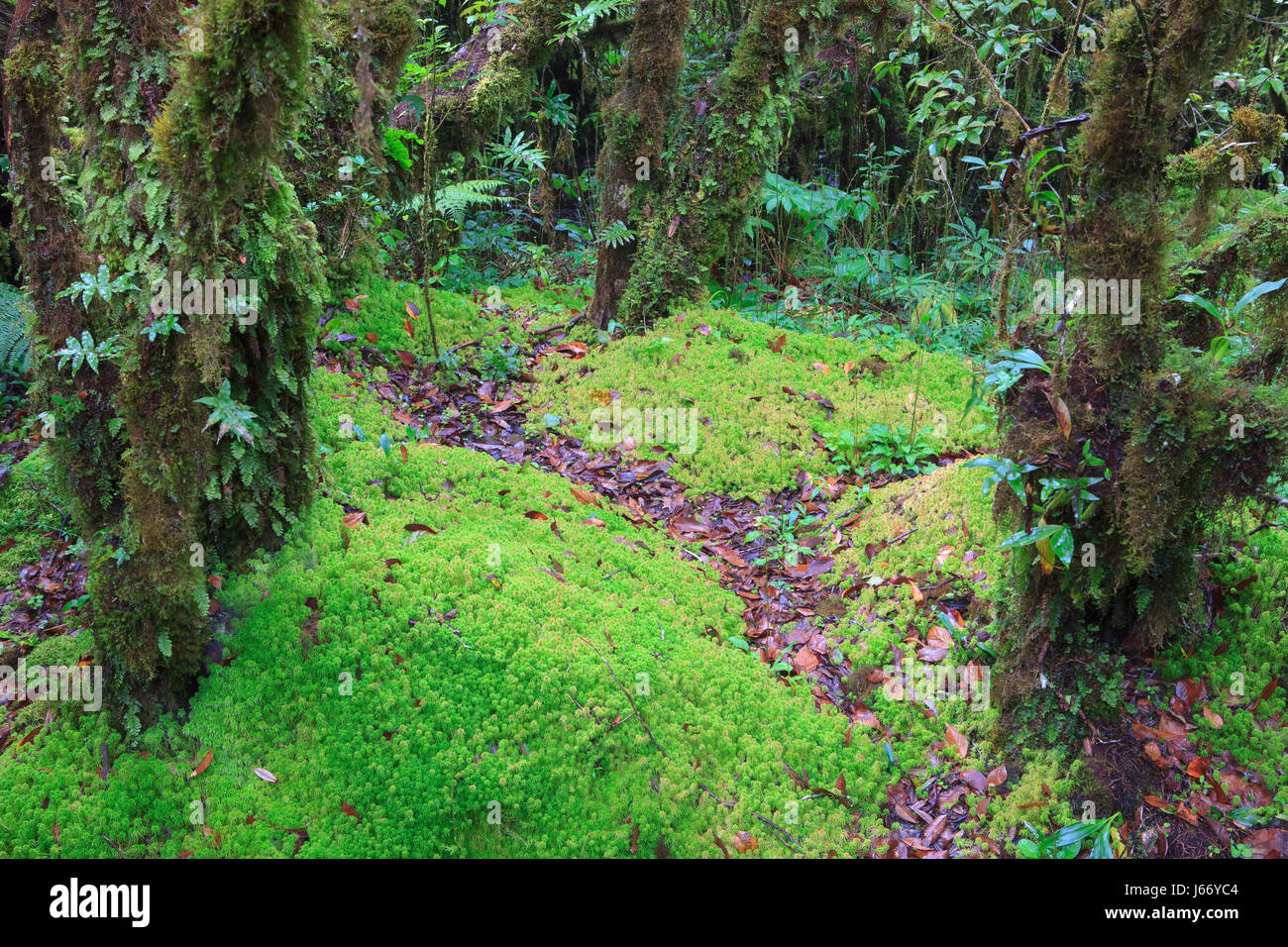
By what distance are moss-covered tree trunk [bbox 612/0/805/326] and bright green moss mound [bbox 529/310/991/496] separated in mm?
398

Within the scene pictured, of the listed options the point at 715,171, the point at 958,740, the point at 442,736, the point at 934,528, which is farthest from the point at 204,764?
the point at 715,171

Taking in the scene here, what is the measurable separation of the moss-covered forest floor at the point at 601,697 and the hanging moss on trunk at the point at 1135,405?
449mm

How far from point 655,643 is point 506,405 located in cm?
307

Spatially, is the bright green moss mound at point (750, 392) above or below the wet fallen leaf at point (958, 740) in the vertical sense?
above

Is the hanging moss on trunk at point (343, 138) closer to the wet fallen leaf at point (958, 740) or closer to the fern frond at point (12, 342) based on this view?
the fern frond at point (12, 342)

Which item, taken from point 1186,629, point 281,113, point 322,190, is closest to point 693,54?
point 322,190

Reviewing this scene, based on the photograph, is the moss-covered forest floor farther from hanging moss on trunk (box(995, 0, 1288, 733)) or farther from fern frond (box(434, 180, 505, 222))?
fern frond (box(434, 180, 505, 222))

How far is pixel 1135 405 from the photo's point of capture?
137 inches

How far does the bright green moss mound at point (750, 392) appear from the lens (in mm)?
6262

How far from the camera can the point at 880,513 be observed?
551 cm

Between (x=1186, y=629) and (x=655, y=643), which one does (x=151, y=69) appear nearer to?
(x=655, y=643)

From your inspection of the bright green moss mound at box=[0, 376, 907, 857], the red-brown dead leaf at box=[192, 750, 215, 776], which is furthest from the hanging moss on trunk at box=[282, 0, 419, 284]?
the red-brown dead leaf at box=[192, 750, 215, 776]

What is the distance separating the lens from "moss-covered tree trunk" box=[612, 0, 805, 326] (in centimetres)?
739

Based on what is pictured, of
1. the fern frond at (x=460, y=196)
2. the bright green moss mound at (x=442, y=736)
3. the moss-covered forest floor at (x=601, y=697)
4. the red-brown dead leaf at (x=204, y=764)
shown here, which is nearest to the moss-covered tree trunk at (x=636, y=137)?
the fern frond at (x=460, y=196)
